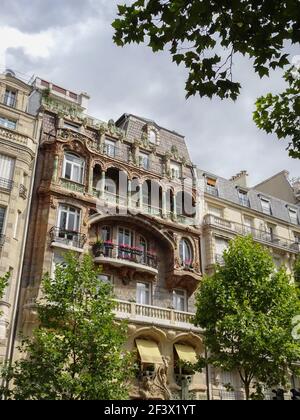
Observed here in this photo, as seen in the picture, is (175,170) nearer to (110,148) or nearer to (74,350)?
(110,148)

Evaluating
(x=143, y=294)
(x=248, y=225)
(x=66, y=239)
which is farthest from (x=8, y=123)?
(x=248, y=225)

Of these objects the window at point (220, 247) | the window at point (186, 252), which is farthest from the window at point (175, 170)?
the window at point (220, 247)

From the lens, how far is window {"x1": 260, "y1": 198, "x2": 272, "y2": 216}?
36.4m

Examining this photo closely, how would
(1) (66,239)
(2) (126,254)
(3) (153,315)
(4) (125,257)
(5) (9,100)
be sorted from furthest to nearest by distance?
1. (2) (126,254)
2. (5) (9,100)
3. (4) (125,257)
4. (3) (153,315)
5. (1) (66,239)

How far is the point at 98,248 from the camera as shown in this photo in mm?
24422

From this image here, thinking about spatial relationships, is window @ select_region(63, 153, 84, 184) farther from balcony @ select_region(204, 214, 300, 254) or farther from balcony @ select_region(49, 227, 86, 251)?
balcony @ select_region(204, 214, 300, 254)

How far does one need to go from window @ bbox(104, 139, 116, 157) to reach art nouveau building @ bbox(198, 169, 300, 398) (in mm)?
7418

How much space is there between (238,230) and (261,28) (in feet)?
85.9

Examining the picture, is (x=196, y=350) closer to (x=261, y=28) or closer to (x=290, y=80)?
(x=290, y=80)

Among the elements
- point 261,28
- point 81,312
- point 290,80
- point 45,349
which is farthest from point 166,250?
A: point 261,28

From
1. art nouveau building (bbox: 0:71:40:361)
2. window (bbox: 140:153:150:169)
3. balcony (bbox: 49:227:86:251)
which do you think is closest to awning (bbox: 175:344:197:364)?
balcony (bbox: 49:227:86:251)

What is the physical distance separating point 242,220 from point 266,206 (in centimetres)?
419

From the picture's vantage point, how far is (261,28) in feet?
22.6

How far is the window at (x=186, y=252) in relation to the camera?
91.3ft
